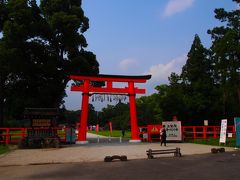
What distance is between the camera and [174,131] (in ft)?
108

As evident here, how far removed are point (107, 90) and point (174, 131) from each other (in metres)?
6.92

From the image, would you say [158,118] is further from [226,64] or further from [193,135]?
[193,135]

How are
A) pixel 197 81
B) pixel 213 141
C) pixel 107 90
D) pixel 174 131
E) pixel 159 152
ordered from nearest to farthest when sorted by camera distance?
pixel 159 152, pixel 213 141, pixel 174 131, pixel 107 90, pixel 197 81

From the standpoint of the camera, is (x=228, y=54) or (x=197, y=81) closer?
(x=228, y=54)


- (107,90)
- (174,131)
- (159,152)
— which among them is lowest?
(159,152)

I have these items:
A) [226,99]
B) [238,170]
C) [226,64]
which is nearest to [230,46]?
[226,64]

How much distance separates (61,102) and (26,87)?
391 cm

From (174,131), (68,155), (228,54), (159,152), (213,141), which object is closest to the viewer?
(159,152)

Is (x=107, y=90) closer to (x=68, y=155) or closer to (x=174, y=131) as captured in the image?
(x=174, y=131)

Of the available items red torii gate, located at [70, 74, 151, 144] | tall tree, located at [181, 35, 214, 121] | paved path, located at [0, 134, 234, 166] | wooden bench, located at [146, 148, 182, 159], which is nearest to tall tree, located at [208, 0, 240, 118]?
tall tree, located at [181, 35, 214, 121]

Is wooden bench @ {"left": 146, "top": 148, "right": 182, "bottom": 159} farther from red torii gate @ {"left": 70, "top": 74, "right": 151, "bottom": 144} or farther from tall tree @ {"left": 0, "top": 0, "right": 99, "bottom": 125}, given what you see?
tall tree @ {"left": 0, "top": 0, "right": 99, "bottom": 125}

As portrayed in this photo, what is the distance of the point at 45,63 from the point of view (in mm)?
34375

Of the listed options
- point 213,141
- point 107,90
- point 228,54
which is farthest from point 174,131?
point 228,54

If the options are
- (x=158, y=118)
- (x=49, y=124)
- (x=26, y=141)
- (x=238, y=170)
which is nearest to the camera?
(x=238, y=170)
